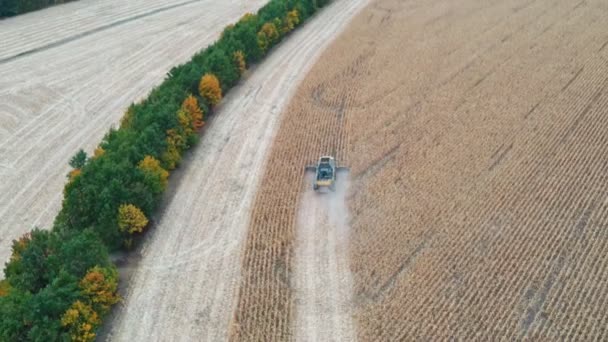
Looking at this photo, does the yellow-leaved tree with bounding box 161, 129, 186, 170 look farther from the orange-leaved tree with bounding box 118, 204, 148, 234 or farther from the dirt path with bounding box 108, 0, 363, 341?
the orange-leaved tree with bounding box 118, 204, 148, 234

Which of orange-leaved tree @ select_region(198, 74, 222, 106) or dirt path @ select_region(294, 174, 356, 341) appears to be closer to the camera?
dirt path @ select_region(294, 174, 356, 341)

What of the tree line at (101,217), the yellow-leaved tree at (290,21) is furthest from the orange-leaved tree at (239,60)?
the yellow-leaved tree at (290,21)

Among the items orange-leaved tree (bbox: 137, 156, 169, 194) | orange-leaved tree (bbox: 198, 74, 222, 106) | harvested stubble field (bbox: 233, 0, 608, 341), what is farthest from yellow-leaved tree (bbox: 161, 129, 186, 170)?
orange-leaved tree (bbox: 198, 74, 222, 106)

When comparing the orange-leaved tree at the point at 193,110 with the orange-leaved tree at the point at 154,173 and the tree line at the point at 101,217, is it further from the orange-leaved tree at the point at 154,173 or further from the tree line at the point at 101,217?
the orange-leaved tree at the point at 154,173

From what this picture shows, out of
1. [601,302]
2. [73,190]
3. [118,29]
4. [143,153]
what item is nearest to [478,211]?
[601,302]

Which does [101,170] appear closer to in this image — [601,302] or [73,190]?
[73,190]
